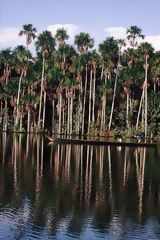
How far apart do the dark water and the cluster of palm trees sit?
172ft

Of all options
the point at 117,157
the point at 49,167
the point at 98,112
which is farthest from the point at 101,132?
the point at 49,167

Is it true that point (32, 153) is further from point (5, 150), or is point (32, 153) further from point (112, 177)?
point (112, 177)

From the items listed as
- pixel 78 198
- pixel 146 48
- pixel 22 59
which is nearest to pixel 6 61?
pixel 22 59

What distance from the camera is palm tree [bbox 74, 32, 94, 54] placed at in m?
110

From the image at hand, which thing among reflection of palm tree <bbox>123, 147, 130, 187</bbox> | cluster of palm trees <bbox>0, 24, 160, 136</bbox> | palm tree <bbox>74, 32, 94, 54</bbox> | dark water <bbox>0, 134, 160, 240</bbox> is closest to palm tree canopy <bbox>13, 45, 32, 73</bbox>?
cluster of palm trees <bbox>0, 24, 160, 136</bbox>

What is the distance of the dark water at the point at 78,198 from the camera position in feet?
75.5

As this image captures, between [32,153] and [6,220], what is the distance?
35033 mm

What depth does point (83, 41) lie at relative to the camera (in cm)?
11000

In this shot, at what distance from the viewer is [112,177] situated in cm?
4062

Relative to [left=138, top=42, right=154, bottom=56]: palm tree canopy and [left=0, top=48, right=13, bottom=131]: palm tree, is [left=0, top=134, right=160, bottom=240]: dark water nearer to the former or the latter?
[left=138, top=42, right=154, bottom=56]: palm tree canopy

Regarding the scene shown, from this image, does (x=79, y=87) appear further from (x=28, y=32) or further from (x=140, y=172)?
(x=140, y=172)

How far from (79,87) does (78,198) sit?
254 ft

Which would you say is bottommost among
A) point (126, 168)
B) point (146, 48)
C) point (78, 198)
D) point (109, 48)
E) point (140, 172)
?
point (78, 198)

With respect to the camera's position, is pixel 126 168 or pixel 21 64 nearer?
pixel 126 168
